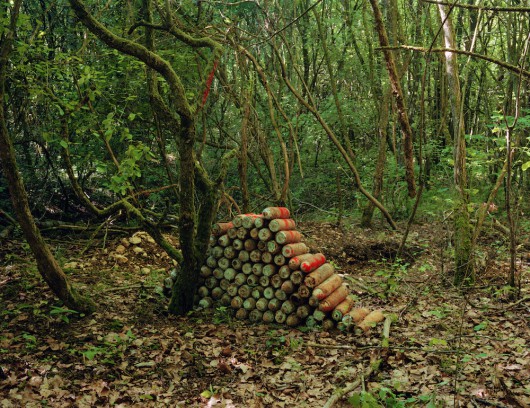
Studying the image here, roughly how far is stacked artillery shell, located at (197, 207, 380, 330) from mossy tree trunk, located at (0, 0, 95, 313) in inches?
71.1

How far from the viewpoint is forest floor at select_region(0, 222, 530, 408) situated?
3910 millimetres

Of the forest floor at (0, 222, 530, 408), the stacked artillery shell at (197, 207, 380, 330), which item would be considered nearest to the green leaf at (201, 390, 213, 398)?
the forest floor at (0, 222, 530, 408)

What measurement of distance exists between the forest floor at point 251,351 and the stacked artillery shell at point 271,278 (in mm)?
244

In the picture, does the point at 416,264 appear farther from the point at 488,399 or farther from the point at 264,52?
the point at 264,52

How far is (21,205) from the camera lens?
4.81 metres

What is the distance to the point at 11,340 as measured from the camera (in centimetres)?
479

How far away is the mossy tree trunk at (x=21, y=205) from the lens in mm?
4566

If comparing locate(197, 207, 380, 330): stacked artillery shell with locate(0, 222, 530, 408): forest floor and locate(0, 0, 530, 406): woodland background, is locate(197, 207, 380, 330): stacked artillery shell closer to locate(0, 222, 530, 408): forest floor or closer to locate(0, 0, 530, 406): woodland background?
locate(0, 222, 530, 408): forest floor

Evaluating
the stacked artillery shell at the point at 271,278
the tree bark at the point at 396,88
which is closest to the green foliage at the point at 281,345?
the stacked artillery shell at the point at 271,278

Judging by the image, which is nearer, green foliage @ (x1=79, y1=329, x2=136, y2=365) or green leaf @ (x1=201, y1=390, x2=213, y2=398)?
green leaf @ (x1=201, y1=390, x2=213, y2=398)

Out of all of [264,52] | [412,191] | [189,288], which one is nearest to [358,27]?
[264,52]

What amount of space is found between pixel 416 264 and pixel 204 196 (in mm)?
4010

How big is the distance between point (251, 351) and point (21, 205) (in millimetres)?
2844

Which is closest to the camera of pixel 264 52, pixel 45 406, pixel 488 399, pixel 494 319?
pixel 488 399
